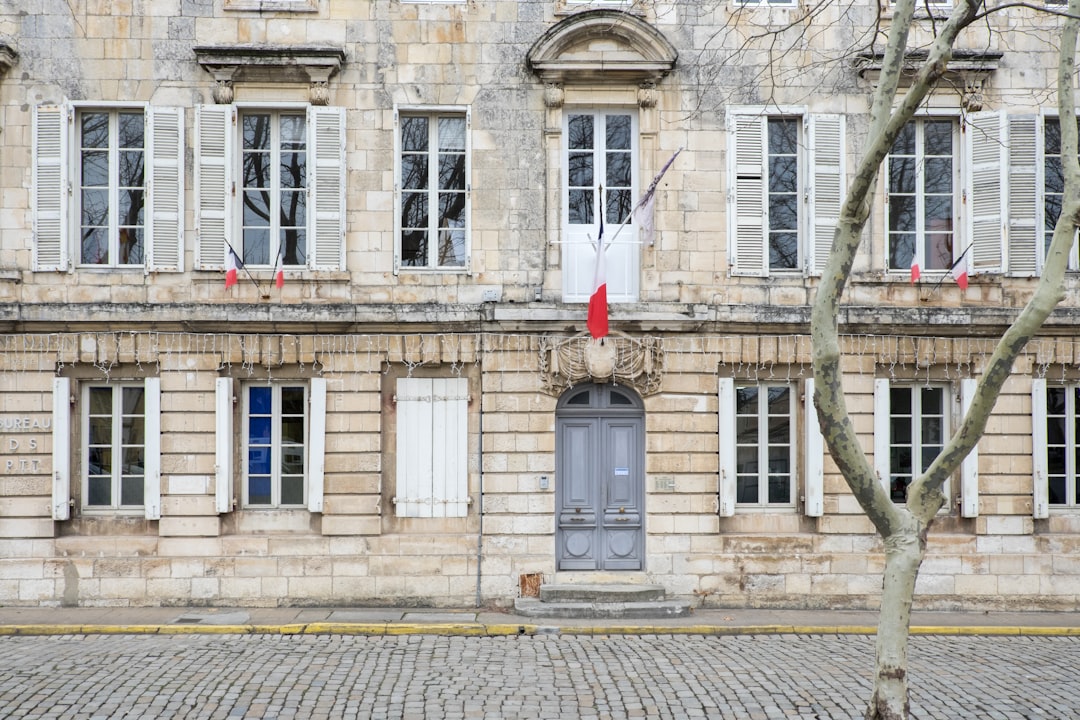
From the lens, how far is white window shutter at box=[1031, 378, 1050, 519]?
1327cm

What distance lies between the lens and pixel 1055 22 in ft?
44.4

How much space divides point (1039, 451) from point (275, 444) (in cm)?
1005

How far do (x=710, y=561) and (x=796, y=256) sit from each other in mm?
4190

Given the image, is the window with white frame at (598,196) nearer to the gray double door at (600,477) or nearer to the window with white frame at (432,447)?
the gray double door at (600,477)

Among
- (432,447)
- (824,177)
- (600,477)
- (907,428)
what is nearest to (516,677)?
(600,477)

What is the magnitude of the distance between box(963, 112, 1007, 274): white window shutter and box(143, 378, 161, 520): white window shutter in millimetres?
10773

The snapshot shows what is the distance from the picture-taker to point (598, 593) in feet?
41.3

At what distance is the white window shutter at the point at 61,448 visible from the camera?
1280 cm

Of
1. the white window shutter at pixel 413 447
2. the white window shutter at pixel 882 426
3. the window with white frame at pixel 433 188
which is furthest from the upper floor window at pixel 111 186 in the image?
the white window shutter at pixel 882 426

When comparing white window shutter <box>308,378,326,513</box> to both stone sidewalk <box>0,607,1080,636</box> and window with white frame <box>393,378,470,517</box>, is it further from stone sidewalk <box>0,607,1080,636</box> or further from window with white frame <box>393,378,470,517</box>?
stone sidewalk <box>0,607,1080,636</box>

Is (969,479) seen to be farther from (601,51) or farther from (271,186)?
(271,186)

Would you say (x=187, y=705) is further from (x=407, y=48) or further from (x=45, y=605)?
(x=407, y=48)

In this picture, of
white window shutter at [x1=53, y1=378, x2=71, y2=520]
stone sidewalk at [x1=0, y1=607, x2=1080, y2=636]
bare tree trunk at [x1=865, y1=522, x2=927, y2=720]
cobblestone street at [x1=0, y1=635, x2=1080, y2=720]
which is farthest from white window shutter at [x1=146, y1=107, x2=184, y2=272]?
bare tree trunk at [x1=865, y1=522, x2=927, y2=720]

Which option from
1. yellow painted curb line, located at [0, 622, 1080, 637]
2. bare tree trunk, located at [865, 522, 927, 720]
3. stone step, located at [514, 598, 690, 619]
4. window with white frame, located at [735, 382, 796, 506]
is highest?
window with white frame, located at [735, 382, 796, 506]
